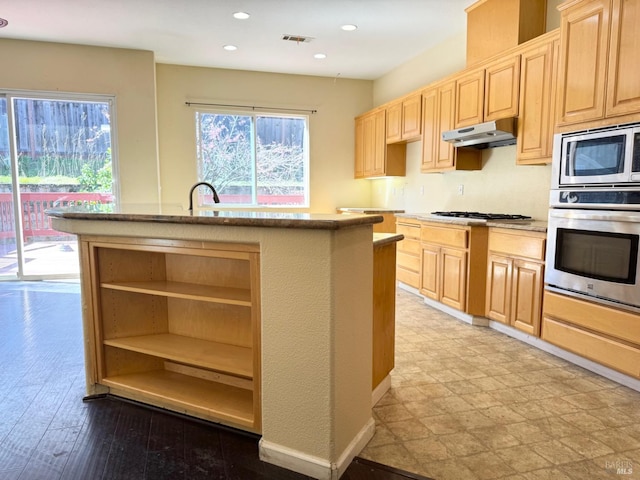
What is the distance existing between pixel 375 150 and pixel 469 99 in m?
2.24

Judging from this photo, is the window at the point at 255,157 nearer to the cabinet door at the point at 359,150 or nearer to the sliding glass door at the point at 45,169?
the cabinet door at the point at 359,150

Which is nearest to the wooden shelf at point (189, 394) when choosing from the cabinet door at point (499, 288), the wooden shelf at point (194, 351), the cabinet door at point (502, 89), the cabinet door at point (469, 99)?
the wooden shelf at point (194, 351)

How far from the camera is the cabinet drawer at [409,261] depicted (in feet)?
15.4

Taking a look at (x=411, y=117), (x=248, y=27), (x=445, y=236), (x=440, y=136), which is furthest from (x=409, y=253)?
(x=248, y=27)

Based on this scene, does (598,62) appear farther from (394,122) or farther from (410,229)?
(394,122)

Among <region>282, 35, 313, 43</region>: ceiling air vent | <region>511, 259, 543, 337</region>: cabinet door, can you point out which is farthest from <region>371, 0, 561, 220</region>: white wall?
<region>282, 35, 313, 43</region>: ceiling air vent

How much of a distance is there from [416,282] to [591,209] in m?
2.22

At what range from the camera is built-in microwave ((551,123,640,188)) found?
8.00 feet

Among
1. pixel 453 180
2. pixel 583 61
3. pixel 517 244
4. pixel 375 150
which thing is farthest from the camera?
pixel 375 150

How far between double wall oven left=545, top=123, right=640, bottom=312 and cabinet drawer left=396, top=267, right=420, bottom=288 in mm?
1761

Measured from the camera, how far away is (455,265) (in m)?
3.94

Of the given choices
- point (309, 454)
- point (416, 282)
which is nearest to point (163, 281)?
point (309, 454)

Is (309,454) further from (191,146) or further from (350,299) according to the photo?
(191,146)

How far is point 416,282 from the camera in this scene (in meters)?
4.72
